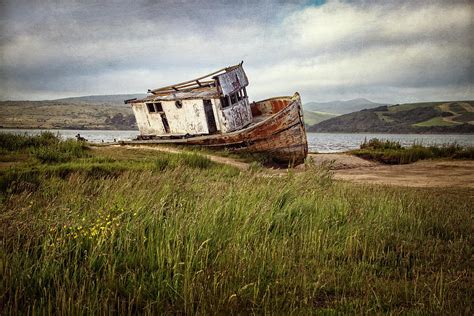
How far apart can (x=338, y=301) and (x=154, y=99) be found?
18103mm

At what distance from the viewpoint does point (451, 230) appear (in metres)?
4.88

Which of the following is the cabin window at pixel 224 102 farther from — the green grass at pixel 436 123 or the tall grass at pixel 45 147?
the green grass at pixel 436 123

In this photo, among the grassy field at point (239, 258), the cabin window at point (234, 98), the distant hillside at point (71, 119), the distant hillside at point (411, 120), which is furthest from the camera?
the distant hillside at point (71, 119)

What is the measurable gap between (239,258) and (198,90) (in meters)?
16.9

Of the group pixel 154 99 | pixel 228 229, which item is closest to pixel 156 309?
pixel 228 229

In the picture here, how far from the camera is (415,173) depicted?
1312 cm

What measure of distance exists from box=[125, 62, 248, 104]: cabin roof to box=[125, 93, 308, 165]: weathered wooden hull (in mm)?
2345

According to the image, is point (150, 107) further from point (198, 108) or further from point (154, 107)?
point (198, 108)

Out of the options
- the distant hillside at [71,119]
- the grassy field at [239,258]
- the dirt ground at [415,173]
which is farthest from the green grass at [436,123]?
the distant hillside at [71,119]

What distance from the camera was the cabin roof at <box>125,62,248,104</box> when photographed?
17500mm

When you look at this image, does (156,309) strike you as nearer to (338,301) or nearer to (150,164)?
(338,301)

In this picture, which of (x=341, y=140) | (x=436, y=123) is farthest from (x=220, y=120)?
(x=436, y=123)

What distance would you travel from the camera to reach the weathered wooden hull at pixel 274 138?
1689 cm

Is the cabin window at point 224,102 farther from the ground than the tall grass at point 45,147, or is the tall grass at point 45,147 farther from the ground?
the cabin window at point 224,102
